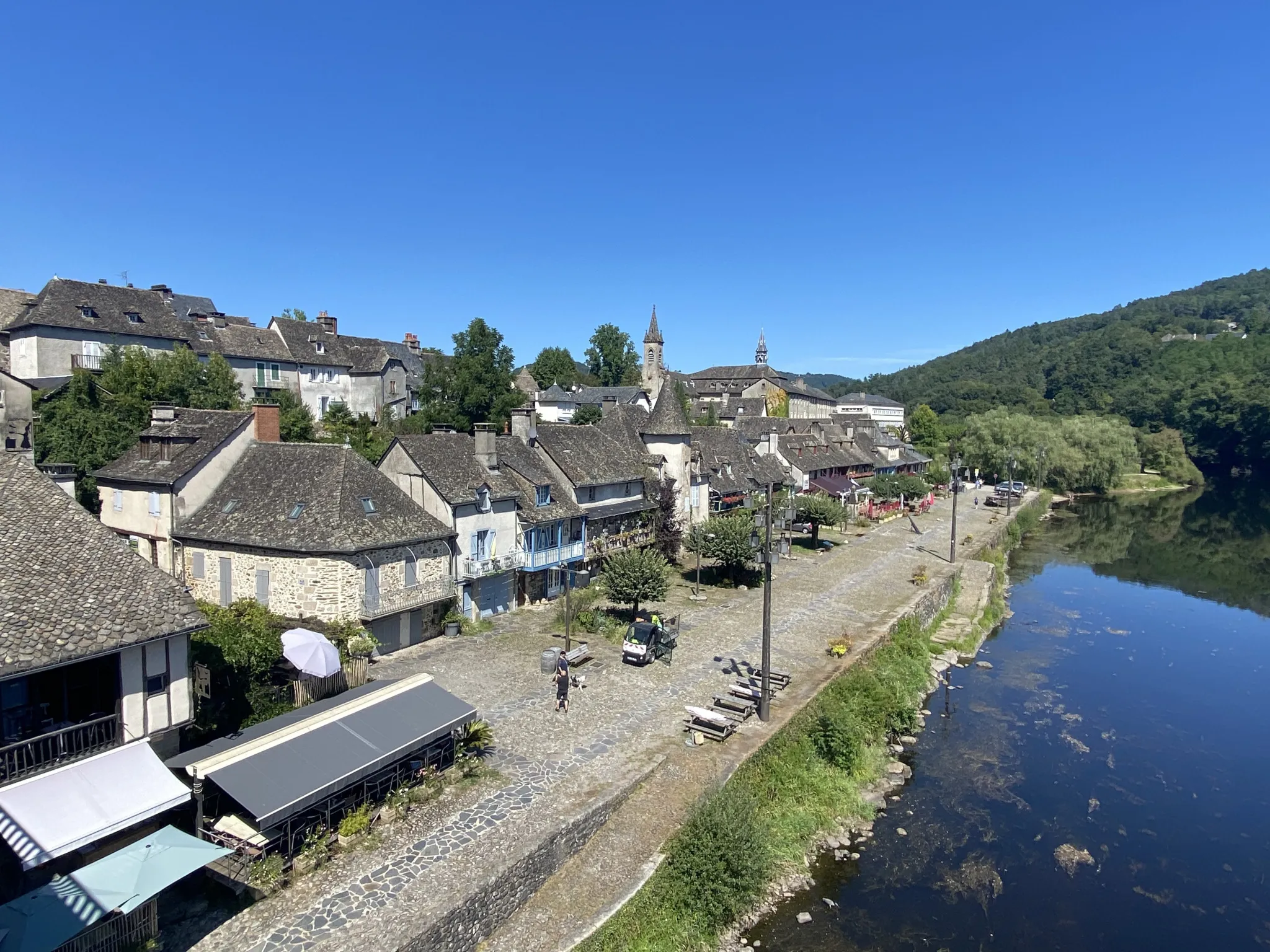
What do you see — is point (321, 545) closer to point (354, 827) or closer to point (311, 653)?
point (311, 653)

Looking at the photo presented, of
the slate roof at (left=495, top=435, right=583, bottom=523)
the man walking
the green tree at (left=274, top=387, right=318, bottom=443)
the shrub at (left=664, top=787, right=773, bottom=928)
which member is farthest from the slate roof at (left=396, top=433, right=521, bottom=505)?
the shrub at (left=664, top=787, right=773, bottom=928)

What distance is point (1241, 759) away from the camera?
24719 millimetres

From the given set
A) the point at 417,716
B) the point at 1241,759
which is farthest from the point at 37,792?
the point at 1241,759

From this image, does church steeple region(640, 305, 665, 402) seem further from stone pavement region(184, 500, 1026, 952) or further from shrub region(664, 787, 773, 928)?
shrub region(664, 787, 773, 928)

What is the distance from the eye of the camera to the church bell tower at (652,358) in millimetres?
93375

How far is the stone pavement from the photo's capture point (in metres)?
12.5

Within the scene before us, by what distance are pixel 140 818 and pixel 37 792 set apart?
1564 millimetres

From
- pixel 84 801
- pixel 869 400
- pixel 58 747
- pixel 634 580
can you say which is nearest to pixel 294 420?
pixel 634 580

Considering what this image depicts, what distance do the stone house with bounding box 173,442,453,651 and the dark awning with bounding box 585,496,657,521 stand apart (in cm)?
941

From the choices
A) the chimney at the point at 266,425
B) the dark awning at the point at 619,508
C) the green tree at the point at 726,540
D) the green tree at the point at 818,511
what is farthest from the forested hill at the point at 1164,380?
the chimney at the point at 266,425

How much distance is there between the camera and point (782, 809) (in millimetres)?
19078

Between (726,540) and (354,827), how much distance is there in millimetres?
24268

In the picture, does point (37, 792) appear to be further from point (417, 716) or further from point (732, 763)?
point (732, 763)

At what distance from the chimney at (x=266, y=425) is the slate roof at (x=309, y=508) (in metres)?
0.63
